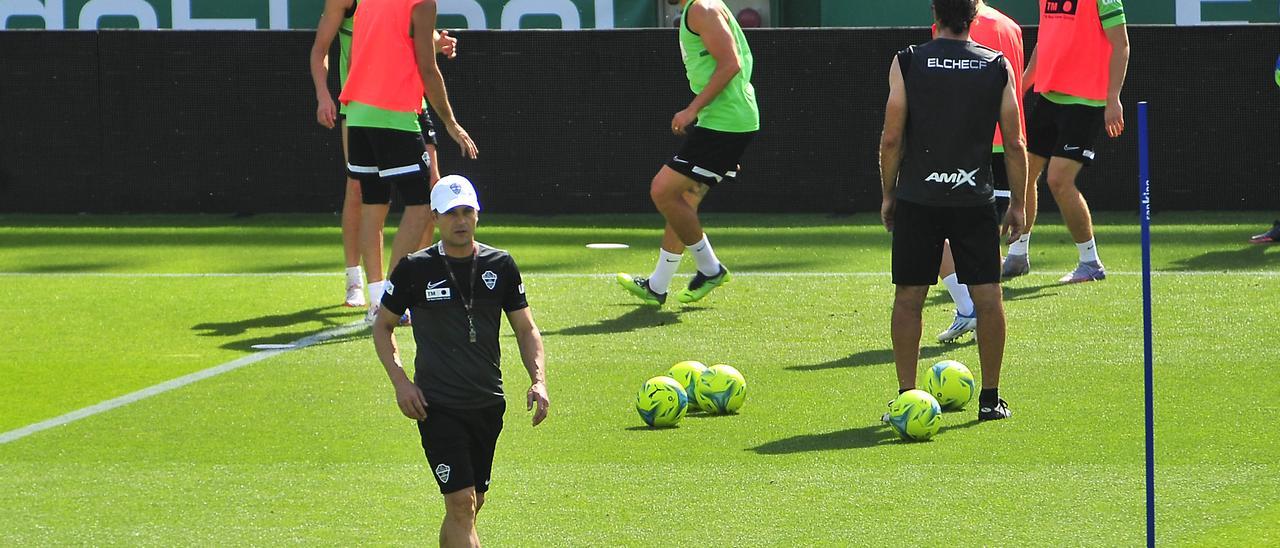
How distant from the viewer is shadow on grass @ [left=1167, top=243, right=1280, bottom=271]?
12.9m

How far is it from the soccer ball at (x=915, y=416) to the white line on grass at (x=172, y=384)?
12.6ft

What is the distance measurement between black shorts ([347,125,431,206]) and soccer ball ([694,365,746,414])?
2.99m

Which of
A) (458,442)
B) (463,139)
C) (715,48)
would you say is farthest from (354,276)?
(458,442)

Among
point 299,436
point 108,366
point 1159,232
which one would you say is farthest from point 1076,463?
point 1159,232

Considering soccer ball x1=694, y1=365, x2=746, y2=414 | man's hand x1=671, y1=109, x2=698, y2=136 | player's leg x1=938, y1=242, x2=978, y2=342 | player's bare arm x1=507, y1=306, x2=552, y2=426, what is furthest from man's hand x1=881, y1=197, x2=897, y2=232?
man's hand x1=671, y1=109, x2=698, y2=136

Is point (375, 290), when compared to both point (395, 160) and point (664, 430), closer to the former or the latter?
point (395, 160)

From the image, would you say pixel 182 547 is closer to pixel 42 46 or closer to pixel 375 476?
pixel 375 476

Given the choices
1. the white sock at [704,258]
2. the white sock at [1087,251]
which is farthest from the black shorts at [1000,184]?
the white sock at [704,258]

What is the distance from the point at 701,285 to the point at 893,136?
150 inches

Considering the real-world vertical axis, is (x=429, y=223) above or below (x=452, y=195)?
below

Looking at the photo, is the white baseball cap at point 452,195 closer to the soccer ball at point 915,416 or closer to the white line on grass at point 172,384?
the soccer ball at point 915,416

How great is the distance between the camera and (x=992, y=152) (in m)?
9.18

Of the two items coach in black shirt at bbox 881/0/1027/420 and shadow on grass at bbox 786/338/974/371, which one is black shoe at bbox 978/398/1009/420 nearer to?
coach in black shirt at bbox 881/0/1027/420

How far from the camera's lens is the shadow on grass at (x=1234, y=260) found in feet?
42.2
